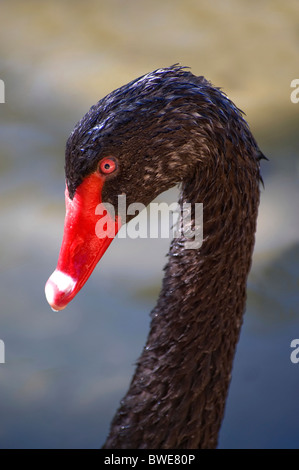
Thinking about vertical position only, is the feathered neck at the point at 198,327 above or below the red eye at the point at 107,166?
below

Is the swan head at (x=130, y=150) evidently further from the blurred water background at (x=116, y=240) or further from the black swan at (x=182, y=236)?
the blurred water background at (x=116, y=240)

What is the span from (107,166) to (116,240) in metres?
1.27

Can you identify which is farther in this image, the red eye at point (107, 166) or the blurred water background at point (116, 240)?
the blurred water background at point (116, 240)

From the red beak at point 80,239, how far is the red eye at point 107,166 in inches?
0.6

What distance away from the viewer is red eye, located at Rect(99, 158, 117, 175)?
4.39ft

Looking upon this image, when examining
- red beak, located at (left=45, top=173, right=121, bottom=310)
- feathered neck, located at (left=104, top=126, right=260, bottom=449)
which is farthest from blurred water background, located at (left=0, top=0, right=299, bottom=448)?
red beak, located at (left=45, top=173, right=121, bottom=310)

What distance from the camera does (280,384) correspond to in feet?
7.23

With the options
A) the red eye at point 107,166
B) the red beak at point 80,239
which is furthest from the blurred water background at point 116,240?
the red eye at point 107,166

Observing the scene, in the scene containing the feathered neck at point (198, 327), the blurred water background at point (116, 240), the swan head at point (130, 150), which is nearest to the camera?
the swan head at point (130, 150)

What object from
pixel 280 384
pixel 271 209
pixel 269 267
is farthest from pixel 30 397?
pixel 271 209

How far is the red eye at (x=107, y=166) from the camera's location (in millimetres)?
1338

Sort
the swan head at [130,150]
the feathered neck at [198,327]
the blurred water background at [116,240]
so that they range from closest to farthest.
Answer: the swan head at [130,150]
the feathered neck at [198,327]
the blurred water background at [116,240]

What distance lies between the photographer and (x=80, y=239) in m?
1.39

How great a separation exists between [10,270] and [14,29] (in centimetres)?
131
